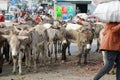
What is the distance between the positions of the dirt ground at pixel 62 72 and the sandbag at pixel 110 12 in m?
3.78

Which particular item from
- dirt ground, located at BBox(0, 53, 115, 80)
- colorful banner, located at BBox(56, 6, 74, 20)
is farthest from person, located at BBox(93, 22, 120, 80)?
colorful banner, located at BBox(56, 6, 74, 20)

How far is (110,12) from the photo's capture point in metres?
8.62

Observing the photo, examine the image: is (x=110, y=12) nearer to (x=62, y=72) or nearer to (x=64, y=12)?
(x=62, y=72)

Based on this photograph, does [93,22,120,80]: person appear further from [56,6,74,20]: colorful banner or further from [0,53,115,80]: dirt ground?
[56,6,74,20]: colorful banner

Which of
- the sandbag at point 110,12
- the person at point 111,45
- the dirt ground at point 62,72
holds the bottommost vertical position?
the dirt ground at point 62,72

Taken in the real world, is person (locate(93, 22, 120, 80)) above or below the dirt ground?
above

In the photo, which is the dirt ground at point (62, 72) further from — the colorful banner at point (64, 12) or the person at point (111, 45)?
the colorful banner at point (64, 12)

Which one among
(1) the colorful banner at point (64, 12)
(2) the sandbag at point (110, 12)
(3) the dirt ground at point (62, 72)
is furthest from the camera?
(1) the colorful banner at point (64, 12)

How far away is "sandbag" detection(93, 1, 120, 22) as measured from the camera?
339 inches

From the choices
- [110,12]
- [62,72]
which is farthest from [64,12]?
[110,12]

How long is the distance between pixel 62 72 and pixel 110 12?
5172 millimetres

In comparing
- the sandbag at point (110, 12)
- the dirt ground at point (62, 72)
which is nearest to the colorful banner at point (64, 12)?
the dirt ground at point (62, 72)

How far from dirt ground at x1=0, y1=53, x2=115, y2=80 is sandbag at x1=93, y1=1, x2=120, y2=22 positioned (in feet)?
12.4

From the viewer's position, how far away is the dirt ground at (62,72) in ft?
40.5
